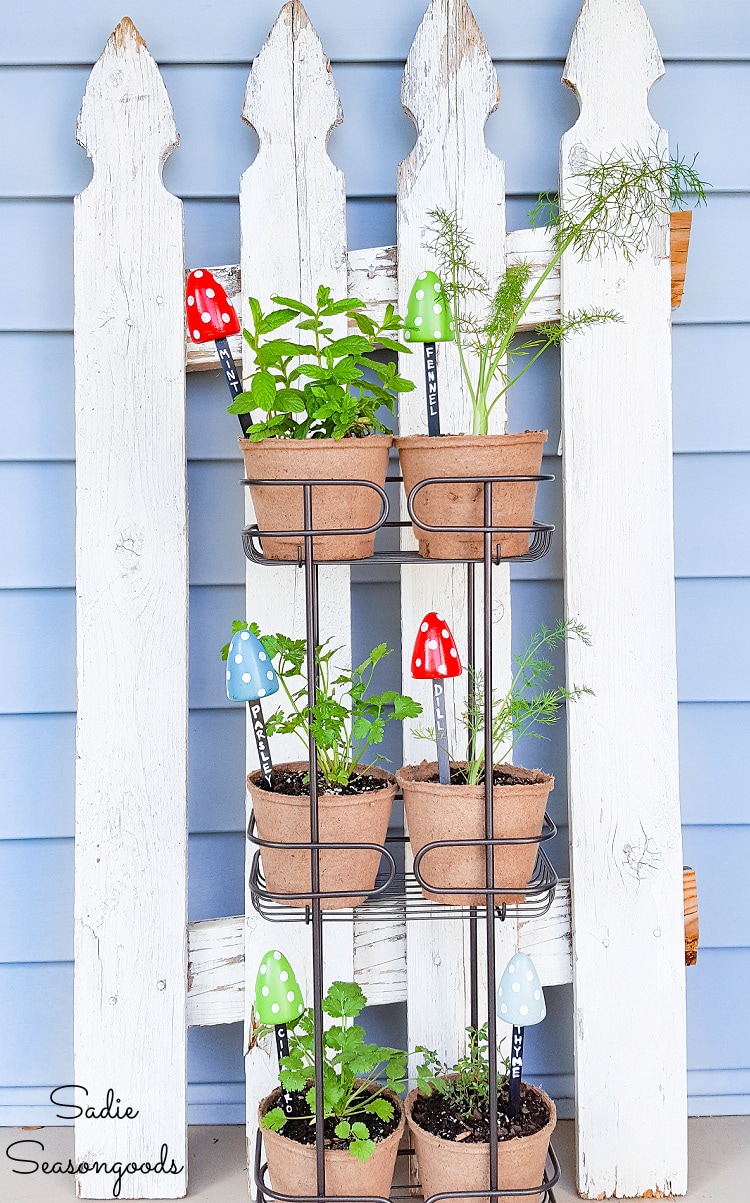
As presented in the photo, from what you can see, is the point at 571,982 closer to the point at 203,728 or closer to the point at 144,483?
the point at 203,728

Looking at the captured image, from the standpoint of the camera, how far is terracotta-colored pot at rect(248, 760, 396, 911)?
3.59 ft

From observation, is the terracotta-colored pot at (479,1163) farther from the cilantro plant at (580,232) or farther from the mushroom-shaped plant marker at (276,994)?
the cilantro plant at (580,232)

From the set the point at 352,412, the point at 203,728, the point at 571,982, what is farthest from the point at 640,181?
the point at 571,982

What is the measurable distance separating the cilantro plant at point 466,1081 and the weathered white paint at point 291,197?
0.17m

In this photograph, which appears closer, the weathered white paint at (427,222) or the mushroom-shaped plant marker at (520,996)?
the mushroom-shaped plant marker at (520,996)

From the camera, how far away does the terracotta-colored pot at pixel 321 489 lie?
1.06m

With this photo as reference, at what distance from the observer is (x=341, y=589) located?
134 centimetres

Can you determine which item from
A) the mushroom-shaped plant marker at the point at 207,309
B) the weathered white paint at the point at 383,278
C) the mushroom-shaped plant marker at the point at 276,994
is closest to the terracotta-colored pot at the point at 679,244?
the weathered white paint at the point at 383,278

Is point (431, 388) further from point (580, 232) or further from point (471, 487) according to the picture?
point (580, 232)

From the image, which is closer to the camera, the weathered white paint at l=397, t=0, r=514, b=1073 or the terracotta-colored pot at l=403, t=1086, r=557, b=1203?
the terracotta-colored pot at l=403, t=1086, r=557, b=1203

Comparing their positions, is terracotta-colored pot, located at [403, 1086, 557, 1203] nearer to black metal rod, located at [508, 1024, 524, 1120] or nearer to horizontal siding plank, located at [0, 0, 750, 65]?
black metal rod, located at [508, 1024, 524, 1120]

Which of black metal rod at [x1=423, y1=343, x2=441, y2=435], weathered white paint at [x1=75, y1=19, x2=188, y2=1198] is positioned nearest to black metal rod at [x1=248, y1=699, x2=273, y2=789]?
weathered white paint at [x1=75, y1=19, x2=188, y2=1198]

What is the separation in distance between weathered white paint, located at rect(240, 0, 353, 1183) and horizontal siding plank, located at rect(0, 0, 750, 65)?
0.09 m

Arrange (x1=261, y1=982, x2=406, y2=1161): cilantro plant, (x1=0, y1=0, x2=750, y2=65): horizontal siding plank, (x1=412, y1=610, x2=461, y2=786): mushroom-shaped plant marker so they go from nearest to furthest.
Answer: (x1=412, y1=610, x2=461, y2=786): mushroom-shaped plant marker, (x1=261, y1=982, x2=406, y2=1161): cilantro plant, (x1=0, y1=0, x2=750, y2=65): horizontal siding plank
